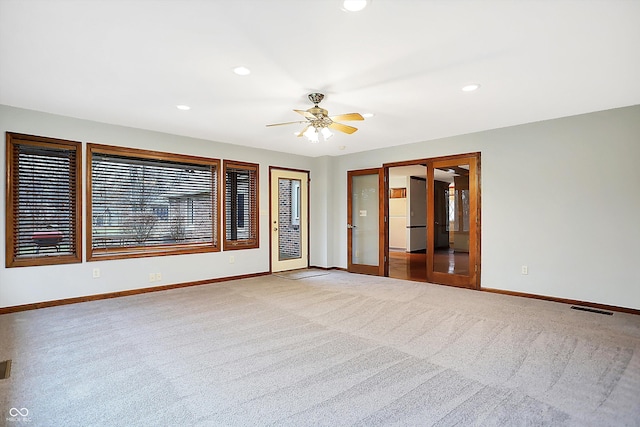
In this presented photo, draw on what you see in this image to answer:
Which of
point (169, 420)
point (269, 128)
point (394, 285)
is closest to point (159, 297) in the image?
point (269, 128)

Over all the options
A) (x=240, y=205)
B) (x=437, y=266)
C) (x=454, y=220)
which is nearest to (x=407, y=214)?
(x=437, y=266)

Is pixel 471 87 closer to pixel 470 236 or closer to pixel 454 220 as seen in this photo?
pixel 470 236

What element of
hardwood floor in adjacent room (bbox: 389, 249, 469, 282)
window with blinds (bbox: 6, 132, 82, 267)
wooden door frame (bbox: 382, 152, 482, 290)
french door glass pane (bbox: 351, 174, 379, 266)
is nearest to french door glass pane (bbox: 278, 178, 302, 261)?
french door glass pane (bbox: 351, 174, 379, 266)

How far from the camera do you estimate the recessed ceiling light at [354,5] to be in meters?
2.07

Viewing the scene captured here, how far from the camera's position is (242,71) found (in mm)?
3078

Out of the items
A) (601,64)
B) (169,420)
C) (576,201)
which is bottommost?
(169,420)

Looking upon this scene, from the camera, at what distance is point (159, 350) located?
9.86 feet

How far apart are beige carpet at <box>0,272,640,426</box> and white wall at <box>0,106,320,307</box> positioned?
0.34m

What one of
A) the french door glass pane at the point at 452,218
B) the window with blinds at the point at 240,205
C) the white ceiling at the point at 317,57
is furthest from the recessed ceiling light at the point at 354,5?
the window with blinds at the point at 240,205

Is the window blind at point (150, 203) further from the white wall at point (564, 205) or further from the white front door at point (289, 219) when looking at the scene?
the white wall at point (564, 205)

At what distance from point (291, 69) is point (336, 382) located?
8.42 ft

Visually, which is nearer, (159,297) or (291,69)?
(291,69)

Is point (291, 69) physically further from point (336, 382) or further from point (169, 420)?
point (169, 420)

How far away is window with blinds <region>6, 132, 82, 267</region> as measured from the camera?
13.6 ft
